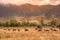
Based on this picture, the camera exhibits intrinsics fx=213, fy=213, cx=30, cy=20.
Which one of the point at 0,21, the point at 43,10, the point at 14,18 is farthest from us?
the point at 43,10

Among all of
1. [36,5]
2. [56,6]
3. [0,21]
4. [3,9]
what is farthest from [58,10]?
[0,21]

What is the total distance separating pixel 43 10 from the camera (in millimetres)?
49875

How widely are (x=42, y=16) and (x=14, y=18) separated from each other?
6.33 metres

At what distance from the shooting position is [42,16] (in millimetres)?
47312

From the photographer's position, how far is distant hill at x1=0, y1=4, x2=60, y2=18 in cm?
4770

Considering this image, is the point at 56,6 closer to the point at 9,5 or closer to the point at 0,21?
the point at 9,5

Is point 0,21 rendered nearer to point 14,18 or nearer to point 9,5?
point 14,18

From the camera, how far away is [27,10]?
164ft

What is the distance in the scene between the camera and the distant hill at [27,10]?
4770 cm

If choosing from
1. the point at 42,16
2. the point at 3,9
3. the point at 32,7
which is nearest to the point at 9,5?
the point at 3,9

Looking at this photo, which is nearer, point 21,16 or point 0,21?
point 0,21

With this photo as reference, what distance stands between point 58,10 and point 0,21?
53.9 ft

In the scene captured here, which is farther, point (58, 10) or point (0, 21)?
point (58, 10)

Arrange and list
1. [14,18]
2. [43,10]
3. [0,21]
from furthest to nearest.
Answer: [43,10]
[14,18]
[0,21]
